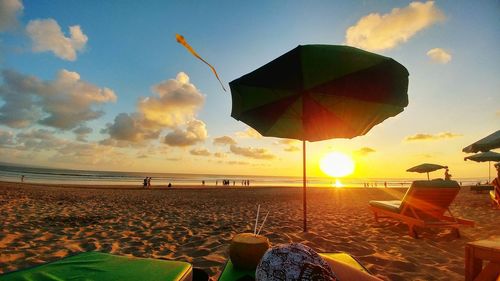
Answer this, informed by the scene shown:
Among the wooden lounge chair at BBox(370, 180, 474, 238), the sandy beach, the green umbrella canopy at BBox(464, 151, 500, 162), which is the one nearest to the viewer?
the sandy beach

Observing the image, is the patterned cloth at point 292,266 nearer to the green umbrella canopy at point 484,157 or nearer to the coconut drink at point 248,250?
the coconut drink at point 248,250

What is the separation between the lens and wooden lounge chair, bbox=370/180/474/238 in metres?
5.41

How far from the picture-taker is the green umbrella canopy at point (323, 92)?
322 centimetres

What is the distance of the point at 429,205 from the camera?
18.5ft

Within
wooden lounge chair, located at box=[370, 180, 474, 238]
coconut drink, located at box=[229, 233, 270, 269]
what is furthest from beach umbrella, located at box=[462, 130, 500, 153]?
coconut drink, located at box=[229, 233, 270, 269]

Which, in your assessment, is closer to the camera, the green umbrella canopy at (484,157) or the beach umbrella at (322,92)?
the beach umbrella at (322,92)

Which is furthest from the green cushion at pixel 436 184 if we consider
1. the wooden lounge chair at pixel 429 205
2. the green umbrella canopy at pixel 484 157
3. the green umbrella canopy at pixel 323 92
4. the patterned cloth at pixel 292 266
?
the green umbrella canopy at pixel 484 157

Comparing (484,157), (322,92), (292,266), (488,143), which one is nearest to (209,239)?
(322,92)

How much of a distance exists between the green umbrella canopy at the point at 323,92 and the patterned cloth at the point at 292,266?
2.62m

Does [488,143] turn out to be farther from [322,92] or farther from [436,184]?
[322,92]

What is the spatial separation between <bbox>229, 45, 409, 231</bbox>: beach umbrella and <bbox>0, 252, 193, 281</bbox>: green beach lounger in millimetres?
2613

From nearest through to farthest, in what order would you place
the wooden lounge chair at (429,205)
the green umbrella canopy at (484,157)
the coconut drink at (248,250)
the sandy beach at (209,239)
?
1. the coconut drink at (248,250)
2. the sandy beach at (209,239)
3. the wooden lounge chair at (429,205)
4. the green umbrella canopy at (484,157)

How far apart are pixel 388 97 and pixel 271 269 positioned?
3.13m

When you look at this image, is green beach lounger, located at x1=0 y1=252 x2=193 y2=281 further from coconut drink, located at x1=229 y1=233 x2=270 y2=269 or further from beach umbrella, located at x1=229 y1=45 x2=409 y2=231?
beach umbrella, located at x1=229 y1=45 x2=409 y2=231
